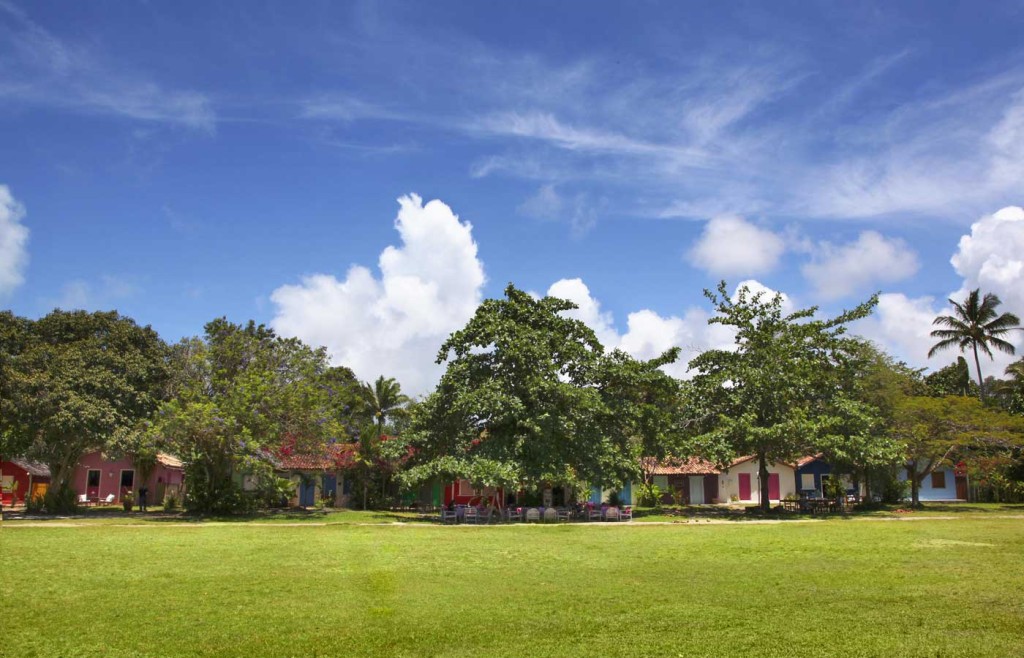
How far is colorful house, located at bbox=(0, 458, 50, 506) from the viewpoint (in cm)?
4288

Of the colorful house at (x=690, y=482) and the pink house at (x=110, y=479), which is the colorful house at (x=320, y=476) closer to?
the pink house at (x=110, y=479)

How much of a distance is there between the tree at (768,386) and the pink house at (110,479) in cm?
3027

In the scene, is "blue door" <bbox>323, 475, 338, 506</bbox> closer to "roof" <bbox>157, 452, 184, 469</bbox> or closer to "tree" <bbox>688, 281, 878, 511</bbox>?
"roof" <bbox>157, 452, 184, 469</bbox>

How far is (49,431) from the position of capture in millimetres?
31703

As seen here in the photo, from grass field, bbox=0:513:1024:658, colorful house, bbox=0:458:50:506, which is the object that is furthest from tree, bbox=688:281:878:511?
colorful house, bbox=0:458:50:506

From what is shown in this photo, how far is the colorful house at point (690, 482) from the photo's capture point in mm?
48812

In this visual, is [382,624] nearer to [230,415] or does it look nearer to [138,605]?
[138,605]

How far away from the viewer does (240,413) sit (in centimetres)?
3159

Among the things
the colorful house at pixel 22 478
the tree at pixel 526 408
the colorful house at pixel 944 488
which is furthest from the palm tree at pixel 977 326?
the colorful house at pixel 22 478

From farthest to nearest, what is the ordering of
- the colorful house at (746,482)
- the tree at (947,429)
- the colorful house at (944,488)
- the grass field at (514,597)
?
the colorful house at (944,488) → the colorful house at (746,482) → the tree at (947,429) → the grass field at (514,597)

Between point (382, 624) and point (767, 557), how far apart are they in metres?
9.86

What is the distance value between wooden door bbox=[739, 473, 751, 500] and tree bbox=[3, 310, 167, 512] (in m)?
36.3

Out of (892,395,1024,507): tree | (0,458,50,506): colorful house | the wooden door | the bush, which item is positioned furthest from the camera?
the wooden door

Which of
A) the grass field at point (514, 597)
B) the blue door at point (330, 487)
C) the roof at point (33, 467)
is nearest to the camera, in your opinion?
the grass field at point (514, 597)
